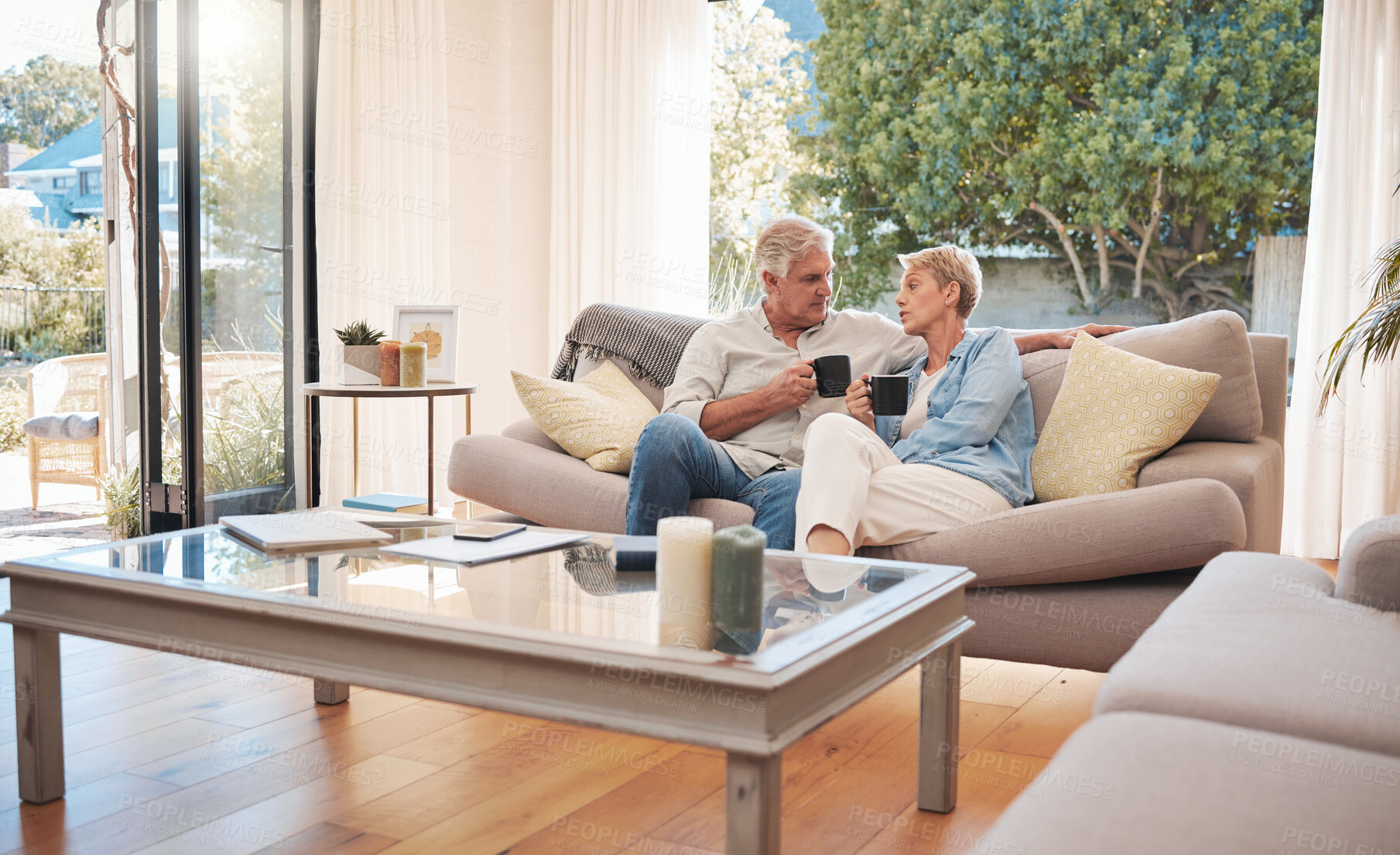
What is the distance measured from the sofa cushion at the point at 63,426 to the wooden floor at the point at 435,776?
221 cm

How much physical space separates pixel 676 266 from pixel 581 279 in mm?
428

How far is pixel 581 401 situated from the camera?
2717 millimetres

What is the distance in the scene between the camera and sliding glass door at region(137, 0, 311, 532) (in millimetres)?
3711

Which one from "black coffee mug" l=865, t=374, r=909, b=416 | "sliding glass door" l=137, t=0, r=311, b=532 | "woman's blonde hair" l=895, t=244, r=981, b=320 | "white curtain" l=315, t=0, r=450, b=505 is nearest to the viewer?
"black coffee mug" l=865, t=374, r=909, b=416

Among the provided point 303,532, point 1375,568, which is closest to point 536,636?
point 303,532

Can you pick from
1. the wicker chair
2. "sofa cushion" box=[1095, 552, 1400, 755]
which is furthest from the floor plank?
the wicker chair

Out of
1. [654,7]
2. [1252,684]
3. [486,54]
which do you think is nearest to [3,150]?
[486,54]

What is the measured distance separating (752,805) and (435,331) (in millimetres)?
2792

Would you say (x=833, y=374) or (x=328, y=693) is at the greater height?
(x=833, y=374)

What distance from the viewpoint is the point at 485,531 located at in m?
1.86

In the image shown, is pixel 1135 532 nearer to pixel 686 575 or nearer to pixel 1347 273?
pixel 686 575

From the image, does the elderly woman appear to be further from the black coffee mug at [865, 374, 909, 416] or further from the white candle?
the white candle

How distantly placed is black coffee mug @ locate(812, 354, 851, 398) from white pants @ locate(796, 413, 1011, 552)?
0.09 metres

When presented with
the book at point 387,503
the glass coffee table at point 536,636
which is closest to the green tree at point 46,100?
the book at point 387,503
